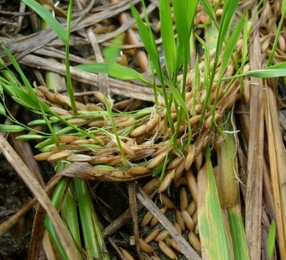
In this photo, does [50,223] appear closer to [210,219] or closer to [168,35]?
[210,219]

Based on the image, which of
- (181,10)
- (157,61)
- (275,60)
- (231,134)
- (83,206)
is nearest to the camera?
(181,10)

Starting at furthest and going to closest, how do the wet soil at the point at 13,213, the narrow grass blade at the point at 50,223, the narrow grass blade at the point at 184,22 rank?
1. the wet soil at the point at 13,213
2. the narrow grass blade at the point at 50,223
3. the narrow grass blade at the point at 184,22

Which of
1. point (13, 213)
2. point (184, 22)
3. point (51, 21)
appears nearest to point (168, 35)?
point (184, 22)

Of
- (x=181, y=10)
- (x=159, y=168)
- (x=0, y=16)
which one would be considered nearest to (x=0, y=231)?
(x=159, y=168)

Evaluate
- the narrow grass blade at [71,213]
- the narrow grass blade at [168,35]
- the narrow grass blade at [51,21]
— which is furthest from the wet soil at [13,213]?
the narrow grass blade at [168,35]

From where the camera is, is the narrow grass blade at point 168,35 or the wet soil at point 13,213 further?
the wet soil at point 13,213

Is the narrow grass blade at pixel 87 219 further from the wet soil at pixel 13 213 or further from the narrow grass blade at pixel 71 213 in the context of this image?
→ the wet soil at pixel 13 213

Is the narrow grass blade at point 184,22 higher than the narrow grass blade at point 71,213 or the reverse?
higher

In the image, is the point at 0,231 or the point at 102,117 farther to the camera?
the point at 102,117

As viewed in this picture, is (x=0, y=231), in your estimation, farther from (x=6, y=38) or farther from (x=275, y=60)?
(x=275, y=60)
